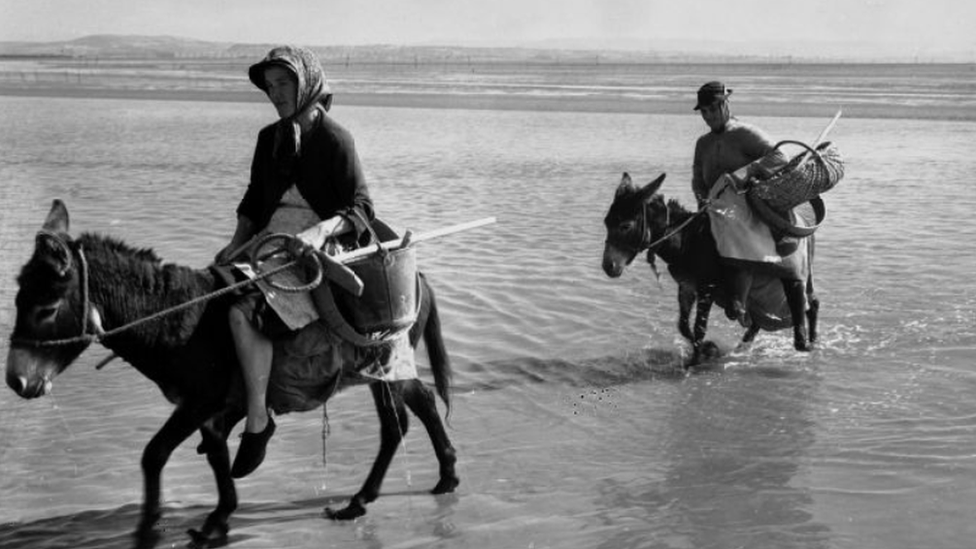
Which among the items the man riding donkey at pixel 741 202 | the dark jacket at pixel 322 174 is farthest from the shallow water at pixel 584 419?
the dark jacket at pixel 322 174

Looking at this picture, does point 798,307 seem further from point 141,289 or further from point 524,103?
point 524,103

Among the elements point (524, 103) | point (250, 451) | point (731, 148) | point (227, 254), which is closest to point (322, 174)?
point (227, 254)

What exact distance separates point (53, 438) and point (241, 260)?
2162 mm

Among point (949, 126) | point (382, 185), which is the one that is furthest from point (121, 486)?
point (949, 126)

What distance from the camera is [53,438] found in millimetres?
6566

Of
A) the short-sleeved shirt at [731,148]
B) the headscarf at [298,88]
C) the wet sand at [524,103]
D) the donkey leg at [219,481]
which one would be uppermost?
the headscarf at [298,88]

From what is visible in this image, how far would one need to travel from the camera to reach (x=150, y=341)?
15.6 feet

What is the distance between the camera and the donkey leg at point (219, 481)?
5.12 meters

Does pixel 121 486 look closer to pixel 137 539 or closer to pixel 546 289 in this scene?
pixel 137 539

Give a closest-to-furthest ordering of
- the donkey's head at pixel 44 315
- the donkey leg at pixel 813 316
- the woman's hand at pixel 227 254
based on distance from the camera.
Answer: the donkey's head at pixel 44 315 < the woman's hand at pixel 227 254 < the donkey leg at pixel 813 316

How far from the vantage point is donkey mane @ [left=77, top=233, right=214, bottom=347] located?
4617 millimetres

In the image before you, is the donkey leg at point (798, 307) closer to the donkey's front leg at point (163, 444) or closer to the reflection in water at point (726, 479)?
the reflection in water at point (726, 479)

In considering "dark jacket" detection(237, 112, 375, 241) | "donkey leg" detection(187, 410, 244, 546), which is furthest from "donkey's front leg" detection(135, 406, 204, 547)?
"dark jacket" detection(237, 112, 375, 241)

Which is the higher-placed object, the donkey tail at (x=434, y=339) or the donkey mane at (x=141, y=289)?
the donkey mane at (x=141, y=289)
